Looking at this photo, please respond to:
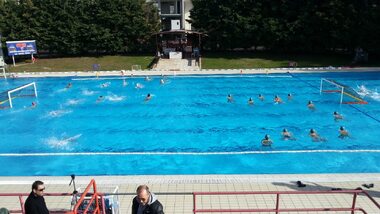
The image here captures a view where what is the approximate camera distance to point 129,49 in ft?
149

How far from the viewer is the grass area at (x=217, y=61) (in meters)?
38.6

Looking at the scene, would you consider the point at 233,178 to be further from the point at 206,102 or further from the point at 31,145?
the point at 206,102

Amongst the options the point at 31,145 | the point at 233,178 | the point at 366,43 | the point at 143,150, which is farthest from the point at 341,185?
the point at 366,43

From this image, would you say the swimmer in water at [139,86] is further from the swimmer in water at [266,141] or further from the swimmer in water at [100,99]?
the swimmer in water at [266,141]

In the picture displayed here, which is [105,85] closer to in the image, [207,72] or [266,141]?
[207,72]

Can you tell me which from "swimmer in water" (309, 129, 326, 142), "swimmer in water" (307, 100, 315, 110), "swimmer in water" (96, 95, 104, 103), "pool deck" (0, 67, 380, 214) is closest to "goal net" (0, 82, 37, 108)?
"swimmer in water" (96, 95, 104, 103)

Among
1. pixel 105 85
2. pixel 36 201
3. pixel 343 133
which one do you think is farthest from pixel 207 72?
pixel 36 201

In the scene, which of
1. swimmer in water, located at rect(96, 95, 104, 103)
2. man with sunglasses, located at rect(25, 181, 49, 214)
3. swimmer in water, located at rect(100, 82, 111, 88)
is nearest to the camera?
man with sunglasses, located at rect(25, 181, 49, 214)

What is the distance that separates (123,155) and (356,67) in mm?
29043

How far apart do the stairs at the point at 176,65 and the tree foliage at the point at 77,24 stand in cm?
742

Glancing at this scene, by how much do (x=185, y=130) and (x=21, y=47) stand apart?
97.7ft

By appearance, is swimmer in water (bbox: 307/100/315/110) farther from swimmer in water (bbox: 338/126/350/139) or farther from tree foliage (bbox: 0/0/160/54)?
tree foliage (bbox: 0/0/160/54)

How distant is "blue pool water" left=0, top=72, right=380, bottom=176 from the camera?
1510cm

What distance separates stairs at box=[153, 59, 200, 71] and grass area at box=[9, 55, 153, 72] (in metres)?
1.96
